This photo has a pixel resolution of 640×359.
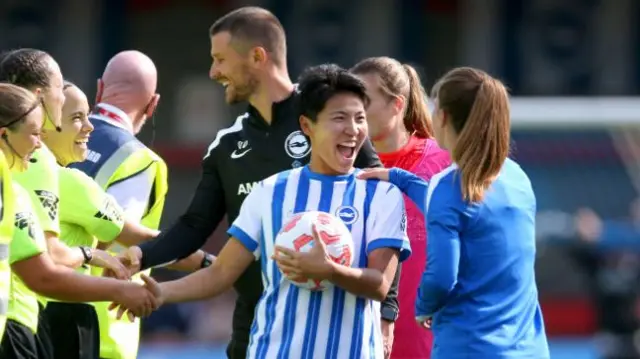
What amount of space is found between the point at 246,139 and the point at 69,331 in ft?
3.45

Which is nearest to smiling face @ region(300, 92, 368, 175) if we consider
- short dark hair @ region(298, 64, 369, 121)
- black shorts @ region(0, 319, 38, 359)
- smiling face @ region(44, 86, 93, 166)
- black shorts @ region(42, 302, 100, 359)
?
short dark hair @ region(298, 64, 369, 121)

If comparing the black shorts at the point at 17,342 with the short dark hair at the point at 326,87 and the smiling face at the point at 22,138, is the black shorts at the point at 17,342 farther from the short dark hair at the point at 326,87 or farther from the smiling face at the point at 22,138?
the short dark hair at the point at 326,87

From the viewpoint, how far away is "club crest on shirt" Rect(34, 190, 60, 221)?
20.6 feet

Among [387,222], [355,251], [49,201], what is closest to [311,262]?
[355,251]

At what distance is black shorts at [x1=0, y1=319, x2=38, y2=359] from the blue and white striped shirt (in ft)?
2.85

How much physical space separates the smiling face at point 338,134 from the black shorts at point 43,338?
1374mm

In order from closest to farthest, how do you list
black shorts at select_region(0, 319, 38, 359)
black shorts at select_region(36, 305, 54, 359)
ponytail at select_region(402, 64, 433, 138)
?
black shorts at select_region(0, 319, 38, 359) → black shorts at select_region(36, 305, 54, 359) → ponytail at select_region(402, 64, 433, 138)

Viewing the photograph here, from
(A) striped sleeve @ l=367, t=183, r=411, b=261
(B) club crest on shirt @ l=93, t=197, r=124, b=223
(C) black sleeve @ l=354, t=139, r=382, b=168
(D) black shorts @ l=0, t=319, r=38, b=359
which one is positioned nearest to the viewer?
(A) striped sleeve @ l=367, t=183, r=411, b=261

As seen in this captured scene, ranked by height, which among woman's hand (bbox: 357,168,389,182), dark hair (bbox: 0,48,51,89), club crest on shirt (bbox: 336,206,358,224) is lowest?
club crest on shirt (bbox: 336,206,358,224)

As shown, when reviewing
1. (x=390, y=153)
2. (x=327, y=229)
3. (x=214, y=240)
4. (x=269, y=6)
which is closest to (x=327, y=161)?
(x=327, y=229)

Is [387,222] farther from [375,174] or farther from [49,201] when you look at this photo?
[49,201]

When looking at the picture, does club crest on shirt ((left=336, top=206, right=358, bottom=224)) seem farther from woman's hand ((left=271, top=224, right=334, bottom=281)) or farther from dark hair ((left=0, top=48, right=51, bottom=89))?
dark hair ((left=0, top=48, right=51, bottom=89))

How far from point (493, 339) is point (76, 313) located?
196 centimetres

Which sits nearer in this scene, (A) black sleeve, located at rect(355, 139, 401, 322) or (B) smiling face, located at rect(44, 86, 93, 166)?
(A) black sleeve, located at rect(355, 139, 401, 322)
